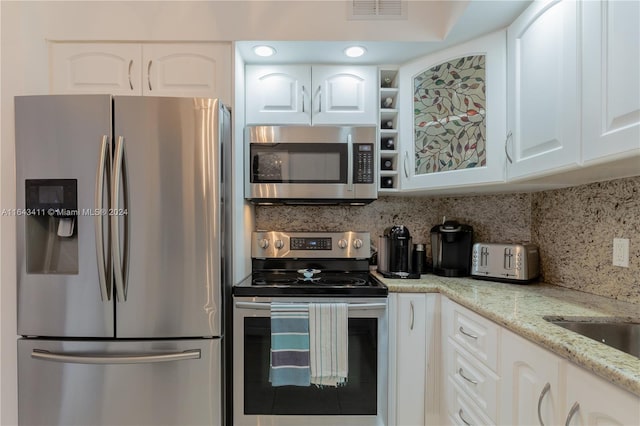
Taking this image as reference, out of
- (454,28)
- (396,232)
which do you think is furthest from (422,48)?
(396,232)

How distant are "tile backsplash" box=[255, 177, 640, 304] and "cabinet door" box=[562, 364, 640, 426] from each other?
29.4 inches

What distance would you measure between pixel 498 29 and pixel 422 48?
0.36 meters

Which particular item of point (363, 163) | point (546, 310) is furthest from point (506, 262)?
point (363, 163)

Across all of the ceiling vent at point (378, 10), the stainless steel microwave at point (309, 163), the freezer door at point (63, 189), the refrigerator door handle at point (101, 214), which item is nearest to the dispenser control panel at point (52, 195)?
the freezer door at point (63, 189)

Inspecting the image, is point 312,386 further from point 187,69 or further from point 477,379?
point 187,69

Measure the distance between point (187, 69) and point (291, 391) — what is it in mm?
1743

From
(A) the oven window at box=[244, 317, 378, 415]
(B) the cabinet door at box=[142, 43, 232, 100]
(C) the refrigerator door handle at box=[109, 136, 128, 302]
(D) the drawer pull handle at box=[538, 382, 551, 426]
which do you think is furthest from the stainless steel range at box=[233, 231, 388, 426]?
(B) the cabinet door at box=[142, 43, 232, 100]

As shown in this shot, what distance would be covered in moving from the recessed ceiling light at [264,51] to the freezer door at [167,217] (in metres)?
0.52

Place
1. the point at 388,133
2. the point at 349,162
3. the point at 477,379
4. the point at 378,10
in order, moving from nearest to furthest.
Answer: the point at 477,379 → the point at 378,10 → the point at 349,162 → the point at 388,133

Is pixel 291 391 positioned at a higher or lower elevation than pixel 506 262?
lower

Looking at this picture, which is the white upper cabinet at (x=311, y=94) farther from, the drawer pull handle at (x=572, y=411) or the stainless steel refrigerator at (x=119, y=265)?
the drawer pull handle at (x=572, y=411)

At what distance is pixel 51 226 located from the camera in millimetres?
1393

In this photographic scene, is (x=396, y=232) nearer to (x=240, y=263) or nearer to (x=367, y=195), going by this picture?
(x=367, y=195)

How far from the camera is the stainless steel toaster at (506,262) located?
1.59 m
